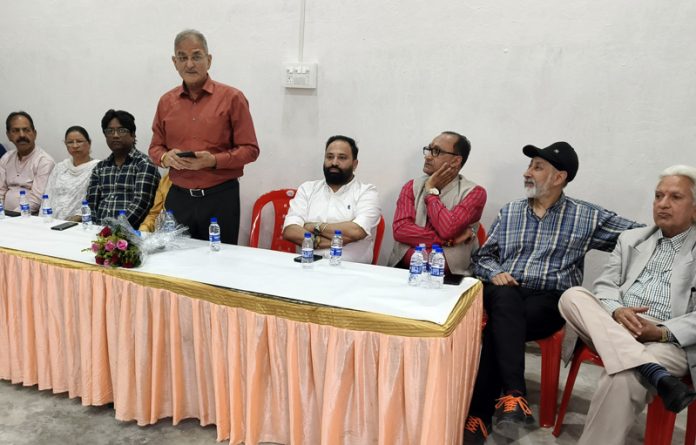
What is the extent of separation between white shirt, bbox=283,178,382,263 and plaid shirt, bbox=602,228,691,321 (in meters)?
1.25

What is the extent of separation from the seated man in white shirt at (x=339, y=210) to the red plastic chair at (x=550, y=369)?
1.08m

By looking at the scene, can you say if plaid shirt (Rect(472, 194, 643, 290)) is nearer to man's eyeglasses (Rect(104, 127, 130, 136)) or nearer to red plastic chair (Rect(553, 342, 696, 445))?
red plastic chair (Rect(553, 342, 696, 445))

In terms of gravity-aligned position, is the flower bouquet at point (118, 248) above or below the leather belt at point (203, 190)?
below

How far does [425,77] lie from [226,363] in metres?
2.12

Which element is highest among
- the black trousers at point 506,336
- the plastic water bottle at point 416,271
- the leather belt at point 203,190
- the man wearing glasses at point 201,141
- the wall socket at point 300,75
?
the wall socket at point 300,75

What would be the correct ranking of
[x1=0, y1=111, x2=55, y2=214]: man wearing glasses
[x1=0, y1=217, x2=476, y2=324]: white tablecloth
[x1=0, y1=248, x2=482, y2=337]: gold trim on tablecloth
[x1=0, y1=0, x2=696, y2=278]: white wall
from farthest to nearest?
[x1=0, y1=111, x2=55, y2=214]: man wearing glasses < [x1=0, y1=0, x2=696, y2=278]: white wall < [x1=0, y1=217, x2=476, y2=324]: white tablecloth < [x1=0, y1=248, x2=482, y2=337]: gold trim on tablecloth

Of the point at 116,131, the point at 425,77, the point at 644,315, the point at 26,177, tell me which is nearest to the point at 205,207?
the point at 116,131

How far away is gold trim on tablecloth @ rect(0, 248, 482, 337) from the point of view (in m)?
1.60

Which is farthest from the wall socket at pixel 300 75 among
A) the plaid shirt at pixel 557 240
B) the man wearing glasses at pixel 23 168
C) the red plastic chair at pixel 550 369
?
the red plastic chair at pixel 550 369

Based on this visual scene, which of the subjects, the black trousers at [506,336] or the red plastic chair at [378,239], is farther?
the red plastic chair at [378,239]

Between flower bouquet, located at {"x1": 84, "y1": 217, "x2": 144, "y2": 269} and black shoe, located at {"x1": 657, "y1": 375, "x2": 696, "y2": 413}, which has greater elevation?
flower bouquet, located at {"x1": 84, "y1": 217, "x2": 144, "y2": 269}

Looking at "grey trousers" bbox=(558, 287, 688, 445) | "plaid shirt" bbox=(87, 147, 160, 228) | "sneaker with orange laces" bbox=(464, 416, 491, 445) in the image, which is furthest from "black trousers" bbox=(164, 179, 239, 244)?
"grey trousers" bbox=(558, 287, 688, 445)

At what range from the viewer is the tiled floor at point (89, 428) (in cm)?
205

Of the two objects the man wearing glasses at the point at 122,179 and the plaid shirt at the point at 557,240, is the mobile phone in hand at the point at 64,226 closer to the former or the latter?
the man wearing glasses at the point at 122,179
